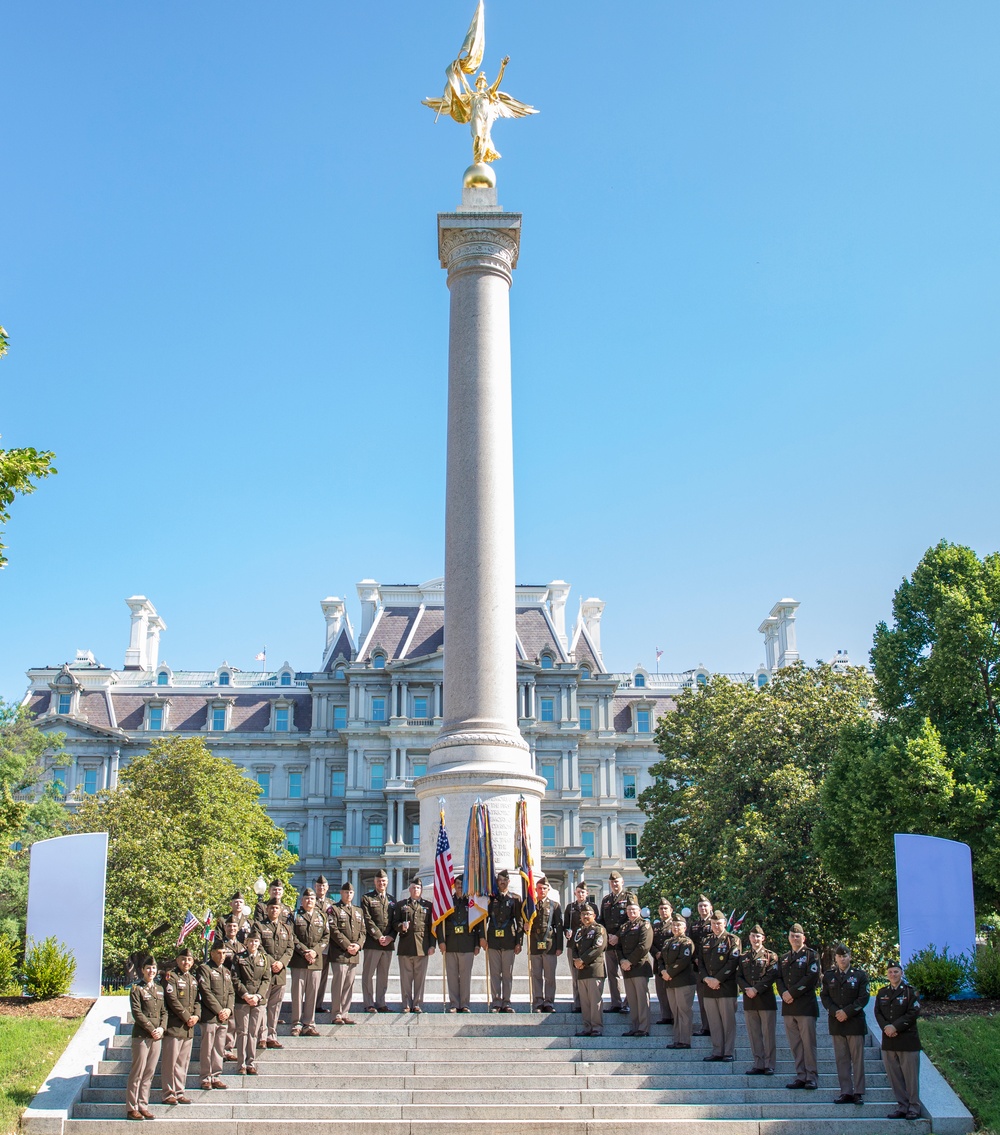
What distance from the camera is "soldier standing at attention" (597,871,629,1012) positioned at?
19.0m

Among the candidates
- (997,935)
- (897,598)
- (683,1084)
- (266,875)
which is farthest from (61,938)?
(266,875)

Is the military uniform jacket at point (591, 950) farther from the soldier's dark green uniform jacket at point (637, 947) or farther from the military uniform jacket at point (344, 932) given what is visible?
the military uniform jacket at point (344, 932)

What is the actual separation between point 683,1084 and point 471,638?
30.8 feet

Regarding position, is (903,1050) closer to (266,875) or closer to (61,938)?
(61,938)

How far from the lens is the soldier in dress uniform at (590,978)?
59.6 ft

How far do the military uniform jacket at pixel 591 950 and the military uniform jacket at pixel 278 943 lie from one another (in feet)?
13.4

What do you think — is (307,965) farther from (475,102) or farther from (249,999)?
(475,102)

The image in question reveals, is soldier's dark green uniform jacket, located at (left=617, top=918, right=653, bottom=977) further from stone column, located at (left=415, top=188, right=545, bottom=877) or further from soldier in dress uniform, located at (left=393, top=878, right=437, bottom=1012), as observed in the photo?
stone column, located at (left=415, top=188, right=545, bottom=877)

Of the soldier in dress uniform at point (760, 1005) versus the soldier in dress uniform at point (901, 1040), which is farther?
the soldier in dress uniform at point (760, 1005)

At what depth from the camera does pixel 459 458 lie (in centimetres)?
2461

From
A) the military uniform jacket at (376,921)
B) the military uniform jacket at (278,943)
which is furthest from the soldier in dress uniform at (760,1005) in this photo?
the military uniform jacket at (278,943)

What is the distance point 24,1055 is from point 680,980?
888cm

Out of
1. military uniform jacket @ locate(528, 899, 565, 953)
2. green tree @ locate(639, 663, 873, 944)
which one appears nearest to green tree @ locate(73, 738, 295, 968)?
green tree @ locate(639, 663, 873, 944)

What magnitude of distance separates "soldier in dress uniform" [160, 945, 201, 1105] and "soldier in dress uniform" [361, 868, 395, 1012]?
359cm
